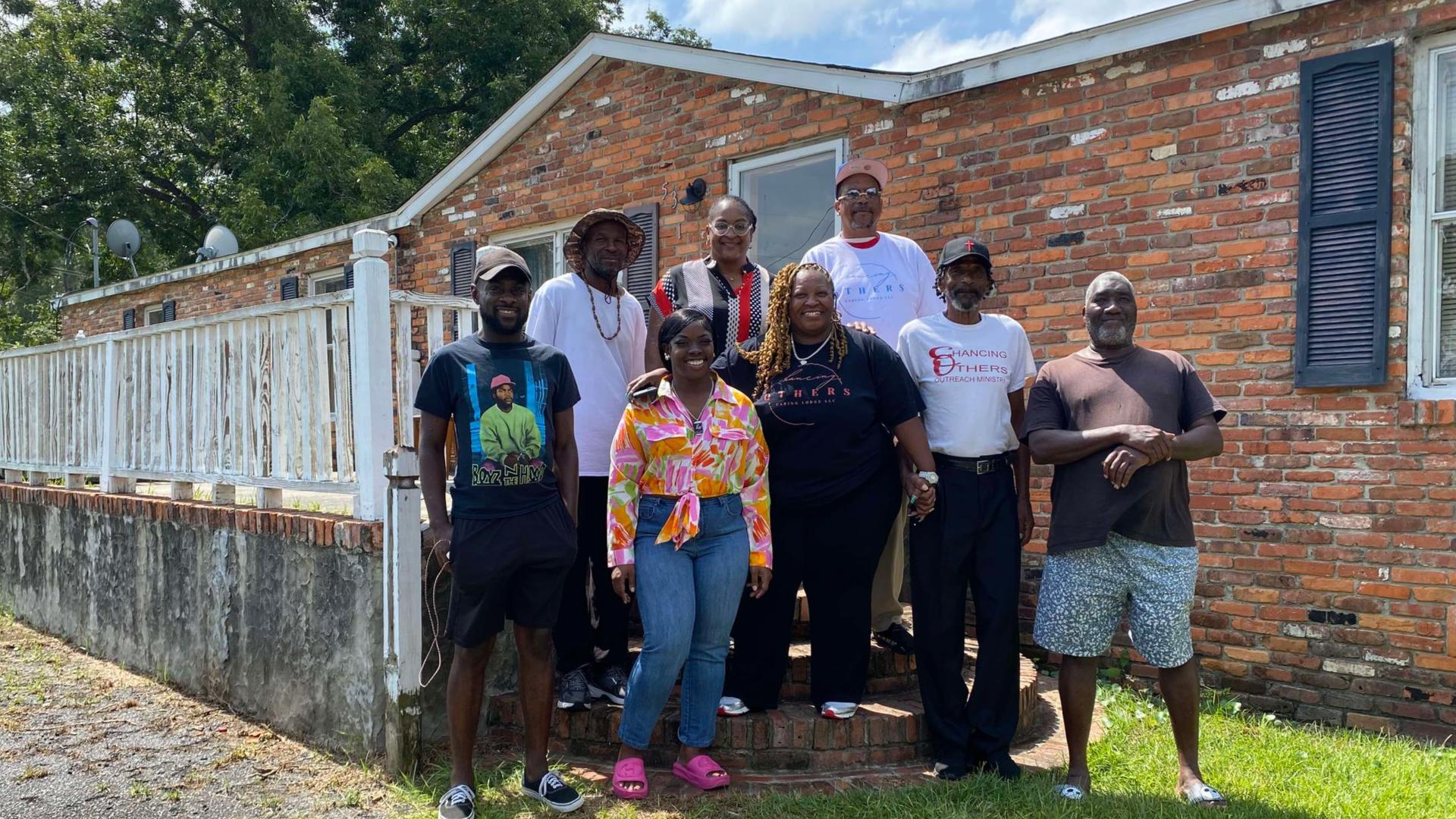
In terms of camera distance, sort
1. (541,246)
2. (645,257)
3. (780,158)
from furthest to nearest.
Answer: (541,246)
(645,257)
(780,158)

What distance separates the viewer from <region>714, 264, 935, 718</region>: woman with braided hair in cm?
352

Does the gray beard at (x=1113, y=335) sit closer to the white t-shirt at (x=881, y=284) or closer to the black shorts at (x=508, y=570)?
the white t-shirt at (x=881, y=284)

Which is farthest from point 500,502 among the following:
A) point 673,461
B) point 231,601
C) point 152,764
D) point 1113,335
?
point 231,601

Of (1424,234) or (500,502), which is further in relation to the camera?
(1424,234)

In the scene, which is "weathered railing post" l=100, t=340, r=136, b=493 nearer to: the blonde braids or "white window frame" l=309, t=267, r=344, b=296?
"white window frame" l=309, t=267, r=344, b=296

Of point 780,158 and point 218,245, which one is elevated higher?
point 218,245

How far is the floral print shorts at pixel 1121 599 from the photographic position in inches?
128

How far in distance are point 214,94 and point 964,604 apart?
20026 millimetres

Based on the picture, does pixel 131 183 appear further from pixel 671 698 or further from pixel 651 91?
pixel 671 698

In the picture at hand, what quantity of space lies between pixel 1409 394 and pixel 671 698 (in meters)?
3.44

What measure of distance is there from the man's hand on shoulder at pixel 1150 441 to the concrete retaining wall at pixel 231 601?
112 inches

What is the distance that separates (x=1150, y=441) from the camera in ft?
10.4

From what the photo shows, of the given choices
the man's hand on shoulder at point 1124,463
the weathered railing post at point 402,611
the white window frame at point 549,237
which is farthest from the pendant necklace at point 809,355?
the white window frame at point 549,237

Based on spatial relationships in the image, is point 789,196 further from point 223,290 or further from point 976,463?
point 223,290
